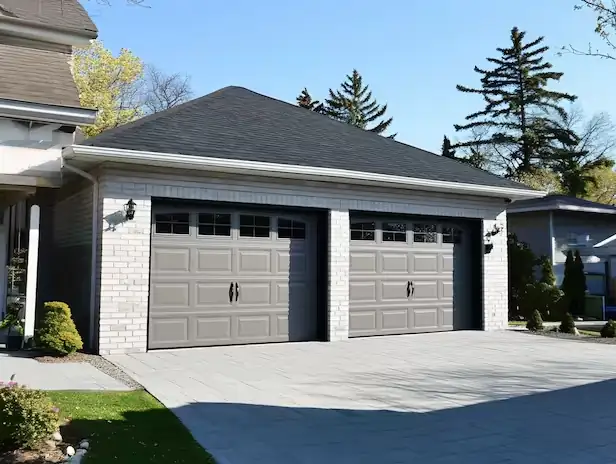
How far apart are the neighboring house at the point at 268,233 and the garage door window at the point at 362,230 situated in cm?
3

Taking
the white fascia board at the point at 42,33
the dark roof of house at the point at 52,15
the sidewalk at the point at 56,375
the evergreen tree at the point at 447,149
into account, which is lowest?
the sidewalk at the point at 56,375

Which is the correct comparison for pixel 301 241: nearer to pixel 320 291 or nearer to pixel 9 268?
pixel 320 291

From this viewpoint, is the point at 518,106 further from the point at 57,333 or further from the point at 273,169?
the point at 57,333

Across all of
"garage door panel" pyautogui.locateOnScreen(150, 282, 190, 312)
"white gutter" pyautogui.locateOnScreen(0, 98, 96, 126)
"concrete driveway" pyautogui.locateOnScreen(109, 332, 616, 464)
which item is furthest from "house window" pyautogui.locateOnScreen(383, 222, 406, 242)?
"white gutter" pyautogui.locateOnScreen(0, 98, 96, 126)

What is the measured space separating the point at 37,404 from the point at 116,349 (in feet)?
17.0

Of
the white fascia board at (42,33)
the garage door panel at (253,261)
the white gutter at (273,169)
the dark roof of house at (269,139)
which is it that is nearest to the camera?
the white gutter at (273,169)

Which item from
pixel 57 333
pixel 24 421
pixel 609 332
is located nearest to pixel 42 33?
pixel 57 333

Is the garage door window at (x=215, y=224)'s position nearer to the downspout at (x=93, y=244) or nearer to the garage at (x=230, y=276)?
the garage at (x=230, y=276)

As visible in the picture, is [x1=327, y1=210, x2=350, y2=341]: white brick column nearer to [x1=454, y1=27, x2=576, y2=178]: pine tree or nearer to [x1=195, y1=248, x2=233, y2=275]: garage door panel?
[x1=195, y1=248, x2=233, y2=275]: garage door panel

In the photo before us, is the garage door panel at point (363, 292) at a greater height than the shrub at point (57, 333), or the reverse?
the garage door panel at point (363, 292)

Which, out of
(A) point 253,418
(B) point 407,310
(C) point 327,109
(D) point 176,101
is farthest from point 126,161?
(C) point 327,109

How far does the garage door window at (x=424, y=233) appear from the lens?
1327 centimetres

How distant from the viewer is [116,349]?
383 inches

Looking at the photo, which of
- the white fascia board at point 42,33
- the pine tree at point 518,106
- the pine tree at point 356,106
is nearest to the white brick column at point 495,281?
the white fascia board at point 42,33
